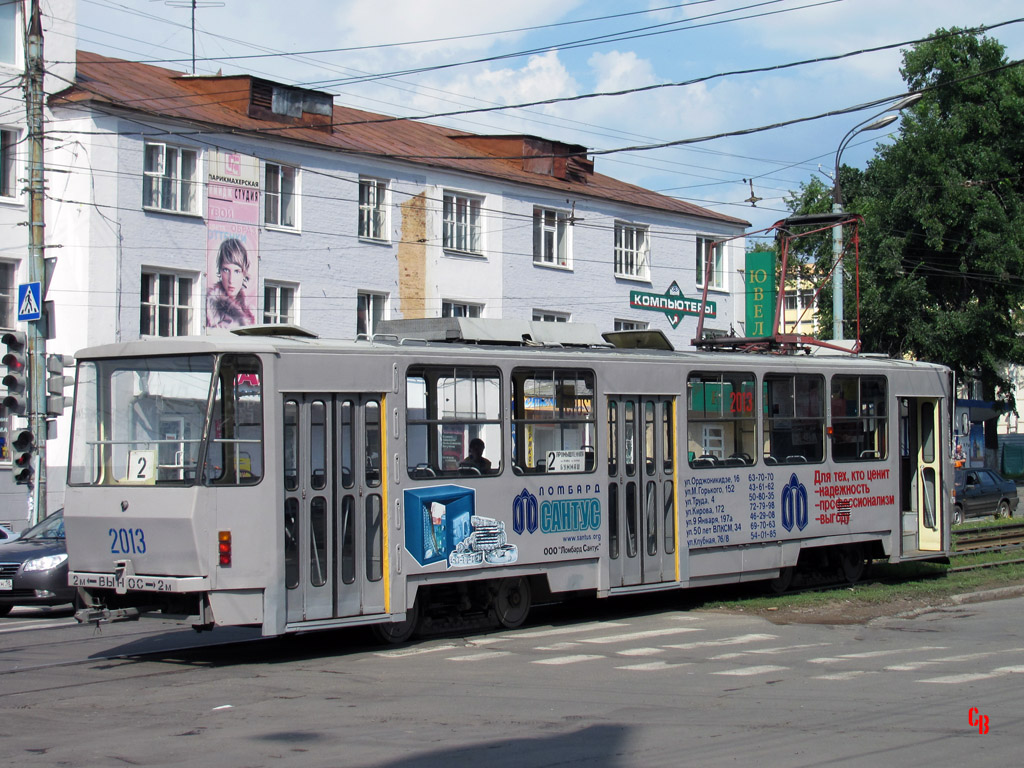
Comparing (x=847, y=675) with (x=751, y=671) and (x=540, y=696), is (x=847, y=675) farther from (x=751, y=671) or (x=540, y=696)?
(x=540, y=696)

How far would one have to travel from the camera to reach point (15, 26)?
2903 cm

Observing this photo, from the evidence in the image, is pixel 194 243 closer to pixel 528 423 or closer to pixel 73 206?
pixel 73 206

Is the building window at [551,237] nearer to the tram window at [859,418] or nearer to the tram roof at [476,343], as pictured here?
the tram window at [859,418]

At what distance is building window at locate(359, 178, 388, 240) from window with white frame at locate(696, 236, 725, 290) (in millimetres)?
13054

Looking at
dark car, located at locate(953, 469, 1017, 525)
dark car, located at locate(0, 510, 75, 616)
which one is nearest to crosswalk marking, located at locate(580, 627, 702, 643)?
dark car, located at locate(0, 510, 75, 616)

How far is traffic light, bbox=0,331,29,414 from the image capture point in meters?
17.6

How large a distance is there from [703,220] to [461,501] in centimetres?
3187

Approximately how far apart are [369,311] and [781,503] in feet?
64.4

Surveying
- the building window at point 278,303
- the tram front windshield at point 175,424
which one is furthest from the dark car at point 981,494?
the tram front windshield at point 175,424

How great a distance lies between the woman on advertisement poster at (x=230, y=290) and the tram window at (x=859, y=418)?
16.8 m

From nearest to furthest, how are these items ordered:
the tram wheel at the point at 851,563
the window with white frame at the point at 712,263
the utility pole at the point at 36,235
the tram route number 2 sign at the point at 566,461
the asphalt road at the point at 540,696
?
the asphalt road at the point at 540,696 < the tram route number 2 sign at the point at 566,461 < the tram wheel at the point at 851,563 < the utility pole at the point at 36,235 < the window with white frame at the point at 712,263

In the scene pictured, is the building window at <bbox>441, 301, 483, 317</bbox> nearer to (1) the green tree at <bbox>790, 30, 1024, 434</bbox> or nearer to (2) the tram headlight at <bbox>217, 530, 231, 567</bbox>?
(1) the green tree at <bbox>790, 30, 1024, 434</bbox>

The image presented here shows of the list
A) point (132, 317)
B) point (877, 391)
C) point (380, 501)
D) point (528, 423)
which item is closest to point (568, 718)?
point (380, 501)

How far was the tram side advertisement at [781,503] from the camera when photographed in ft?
48.0
